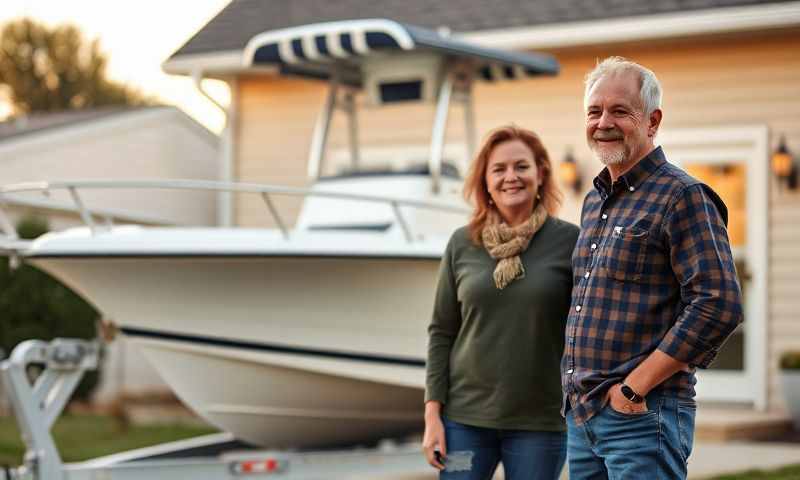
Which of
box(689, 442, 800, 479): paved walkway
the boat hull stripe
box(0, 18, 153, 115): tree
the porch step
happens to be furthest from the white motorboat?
box(0, 18, 153, 115): tree

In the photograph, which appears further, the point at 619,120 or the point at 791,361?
the point at 791,361

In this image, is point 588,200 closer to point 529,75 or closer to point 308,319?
point 308,319

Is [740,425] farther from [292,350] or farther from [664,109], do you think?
[292,350]

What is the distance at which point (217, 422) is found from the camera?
620 cm

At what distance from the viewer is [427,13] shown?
1005 centimetres

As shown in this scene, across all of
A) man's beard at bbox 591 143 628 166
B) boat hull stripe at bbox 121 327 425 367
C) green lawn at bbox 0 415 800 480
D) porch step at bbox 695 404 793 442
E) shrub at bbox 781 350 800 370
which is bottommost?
green lawn at bbox 0 415 800 480

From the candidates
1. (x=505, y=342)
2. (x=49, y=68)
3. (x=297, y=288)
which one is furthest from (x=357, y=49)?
(x=49, y=68)

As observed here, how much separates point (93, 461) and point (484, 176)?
296cm

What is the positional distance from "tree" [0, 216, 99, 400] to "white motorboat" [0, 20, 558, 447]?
4815mm

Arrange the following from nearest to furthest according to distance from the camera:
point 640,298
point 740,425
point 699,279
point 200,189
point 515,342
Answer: point 699,279
point 640,298
point 515,342
point 200,189
point 740,425

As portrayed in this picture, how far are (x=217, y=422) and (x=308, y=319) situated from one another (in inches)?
32.6

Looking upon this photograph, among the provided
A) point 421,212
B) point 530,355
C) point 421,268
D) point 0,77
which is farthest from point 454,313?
point 0,77

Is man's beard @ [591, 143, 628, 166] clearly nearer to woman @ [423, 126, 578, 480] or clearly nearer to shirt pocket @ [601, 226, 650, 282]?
shirt pocket @ [601, 226, 650, 282]

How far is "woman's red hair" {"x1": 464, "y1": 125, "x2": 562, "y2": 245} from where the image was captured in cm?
350
